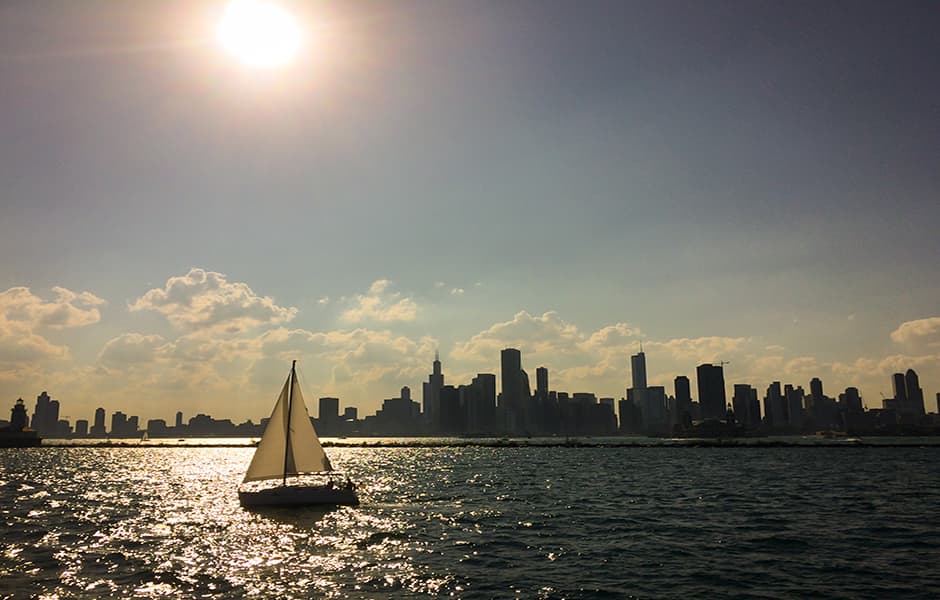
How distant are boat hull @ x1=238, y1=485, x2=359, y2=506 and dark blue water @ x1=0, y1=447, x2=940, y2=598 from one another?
228 cm

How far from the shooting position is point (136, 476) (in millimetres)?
104812

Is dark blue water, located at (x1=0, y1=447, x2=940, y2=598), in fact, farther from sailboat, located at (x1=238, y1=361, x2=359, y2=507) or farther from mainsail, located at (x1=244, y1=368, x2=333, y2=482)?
mainsail, located at (x1=244, y1=368, x2=333, y2=482)

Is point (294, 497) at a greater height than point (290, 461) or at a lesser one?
lesser

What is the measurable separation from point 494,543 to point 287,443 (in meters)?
27.8

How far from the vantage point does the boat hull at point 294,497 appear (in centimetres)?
5797

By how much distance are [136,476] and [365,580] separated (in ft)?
298

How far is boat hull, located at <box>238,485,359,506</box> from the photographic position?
58.0m

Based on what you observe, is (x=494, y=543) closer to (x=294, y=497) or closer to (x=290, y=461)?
(x=294, y=497)

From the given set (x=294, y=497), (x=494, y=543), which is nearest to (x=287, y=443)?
(x=294, y=497)

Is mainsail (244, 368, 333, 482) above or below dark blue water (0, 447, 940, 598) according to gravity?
above

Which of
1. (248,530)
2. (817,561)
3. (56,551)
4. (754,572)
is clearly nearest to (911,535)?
(817,561)

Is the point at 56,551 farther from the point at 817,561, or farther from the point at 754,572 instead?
the point at 817,561


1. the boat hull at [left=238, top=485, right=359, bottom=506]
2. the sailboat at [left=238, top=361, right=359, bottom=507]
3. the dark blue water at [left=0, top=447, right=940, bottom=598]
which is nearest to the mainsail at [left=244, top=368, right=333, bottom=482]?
the sailboat at [left=238, top=361, right=359, bottom=507]

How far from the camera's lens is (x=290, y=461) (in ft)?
199
